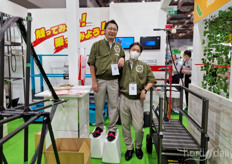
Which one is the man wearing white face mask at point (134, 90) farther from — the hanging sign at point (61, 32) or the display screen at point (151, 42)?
the hanging sign at point (61, 32)

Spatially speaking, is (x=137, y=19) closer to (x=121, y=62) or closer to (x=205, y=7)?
(x=205, y=7)

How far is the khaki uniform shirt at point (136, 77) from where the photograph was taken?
2305 millimetres

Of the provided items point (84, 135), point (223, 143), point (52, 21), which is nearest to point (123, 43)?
point (52, 21)

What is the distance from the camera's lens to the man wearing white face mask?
2.29m

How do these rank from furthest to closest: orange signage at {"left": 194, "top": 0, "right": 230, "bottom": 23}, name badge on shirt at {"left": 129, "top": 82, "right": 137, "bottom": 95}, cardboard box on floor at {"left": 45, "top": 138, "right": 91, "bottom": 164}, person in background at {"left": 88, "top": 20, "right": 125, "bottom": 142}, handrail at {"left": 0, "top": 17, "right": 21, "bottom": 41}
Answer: person in background at {"left": 88, "top": 20, "right": 125, "bottom": 142}, name badge on shirt at {"left": 129, "top": 82, "right": 137, "bottom": 95}, orange signage at {"left": 194, "top": 0, "right": 230, "bottom": 23}, cardboard box on floor at {"left": 45, "top": 138, "right": 91, "bottom": 164}, handrail at {"left": 0, "top": 17, "right": 21, "bottom": 41}

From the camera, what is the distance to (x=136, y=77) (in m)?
2.31

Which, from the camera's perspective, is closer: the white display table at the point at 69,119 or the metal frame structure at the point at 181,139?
the metal frame structure at the point at 181,139

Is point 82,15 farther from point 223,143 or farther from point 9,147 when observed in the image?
point 223,143

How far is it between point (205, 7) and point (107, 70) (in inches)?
62.4

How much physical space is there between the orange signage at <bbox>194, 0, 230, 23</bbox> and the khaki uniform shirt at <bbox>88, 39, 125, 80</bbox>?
1.29m

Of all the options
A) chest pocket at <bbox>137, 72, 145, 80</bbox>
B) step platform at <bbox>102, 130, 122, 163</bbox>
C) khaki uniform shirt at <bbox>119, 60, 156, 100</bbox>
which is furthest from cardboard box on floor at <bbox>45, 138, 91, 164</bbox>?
chest pocket at <bbox>137, 72, 145, 80</bbox>

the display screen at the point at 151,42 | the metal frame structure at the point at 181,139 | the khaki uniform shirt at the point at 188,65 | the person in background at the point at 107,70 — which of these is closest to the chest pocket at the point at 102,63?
the person in background at the point at 107,70

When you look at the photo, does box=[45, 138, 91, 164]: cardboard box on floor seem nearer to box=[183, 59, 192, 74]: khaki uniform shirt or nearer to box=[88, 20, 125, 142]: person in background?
box=[88, 20, 125, 142]: person in background

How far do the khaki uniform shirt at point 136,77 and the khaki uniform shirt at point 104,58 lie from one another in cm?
15
